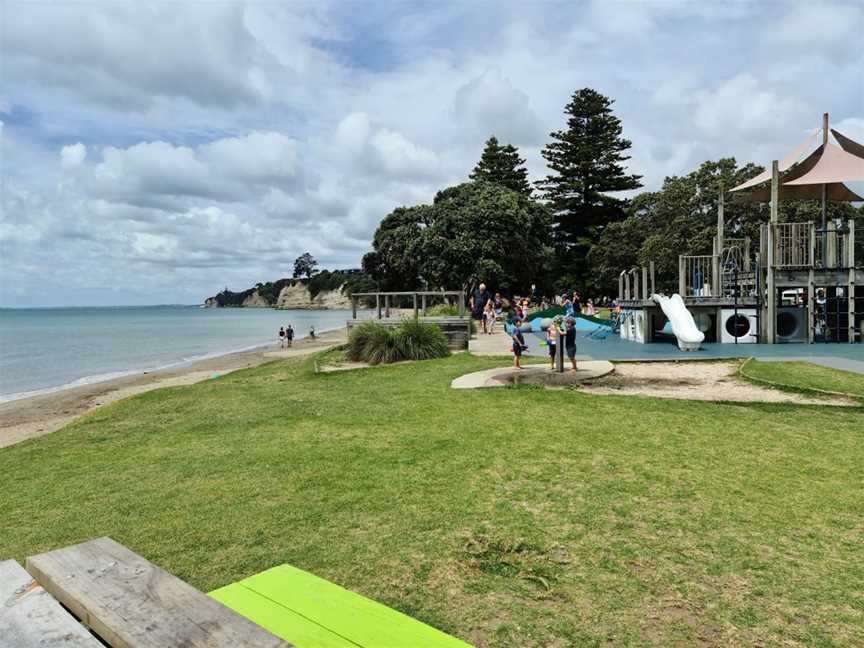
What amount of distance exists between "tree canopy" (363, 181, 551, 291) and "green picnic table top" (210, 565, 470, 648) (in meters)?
35.3

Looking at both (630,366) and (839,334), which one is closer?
(630,366)

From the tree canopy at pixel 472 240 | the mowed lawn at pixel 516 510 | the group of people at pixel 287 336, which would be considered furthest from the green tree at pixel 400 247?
the mowed lawn at pixel 516 510

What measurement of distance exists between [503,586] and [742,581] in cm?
129

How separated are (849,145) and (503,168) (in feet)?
124

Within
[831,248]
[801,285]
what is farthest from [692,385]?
[831,248]

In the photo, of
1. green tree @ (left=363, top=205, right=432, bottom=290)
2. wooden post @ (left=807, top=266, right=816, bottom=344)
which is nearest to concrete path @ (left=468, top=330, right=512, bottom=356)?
wooden post @ (left=807, top=266, right=816, bottom=344)

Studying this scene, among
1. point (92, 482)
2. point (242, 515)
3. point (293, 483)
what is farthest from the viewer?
point (92, 482)

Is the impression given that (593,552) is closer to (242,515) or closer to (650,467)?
(650,467)

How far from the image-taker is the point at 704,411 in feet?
25.3

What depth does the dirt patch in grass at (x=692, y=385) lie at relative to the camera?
28.2ft

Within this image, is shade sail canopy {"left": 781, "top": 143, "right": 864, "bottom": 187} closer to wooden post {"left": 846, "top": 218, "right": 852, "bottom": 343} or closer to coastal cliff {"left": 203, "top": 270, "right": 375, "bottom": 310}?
wooden post {"left": 846, "top": 218, "right": 852, "bottom": 343}

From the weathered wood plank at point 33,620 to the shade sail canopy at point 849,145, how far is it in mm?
23630

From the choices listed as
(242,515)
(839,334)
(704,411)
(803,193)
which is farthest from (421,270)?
(242,515)

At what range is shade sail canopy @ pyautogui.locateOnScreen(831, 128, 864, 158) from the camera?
762 inches
